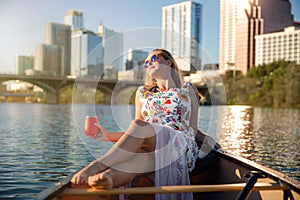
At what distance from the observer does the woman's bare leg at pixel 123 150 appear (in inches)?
Answer: 109

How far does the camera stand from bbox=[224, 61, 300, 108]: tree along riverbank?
4034 cm

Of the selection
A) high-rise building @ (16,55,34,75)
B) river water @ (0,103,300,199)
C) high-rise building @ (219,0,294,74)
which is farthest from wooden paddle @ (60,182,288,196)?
high-rise building @ (219,0,294,74)

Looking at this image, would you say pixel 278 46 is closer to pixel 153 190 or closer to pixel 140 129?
pixel 140 129

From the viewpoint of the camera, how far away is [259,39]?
99000 millimetres

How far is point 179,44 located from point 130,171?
5.70 feet

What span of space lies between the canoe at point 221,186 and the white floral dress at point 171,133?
0.19 meters

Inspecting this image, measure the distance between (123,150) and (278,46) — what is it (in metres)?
98.7

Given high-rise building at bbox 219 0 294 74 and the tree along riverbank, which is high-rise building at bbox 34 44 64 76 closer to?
the tree along riverbank

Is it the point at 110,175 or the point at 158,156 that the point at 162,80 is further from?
the point at 110,175

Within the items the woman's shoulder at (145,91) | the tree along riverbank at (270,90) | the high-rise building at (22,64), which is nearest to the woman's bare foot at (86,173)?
the woman's shoulder at (145,91)

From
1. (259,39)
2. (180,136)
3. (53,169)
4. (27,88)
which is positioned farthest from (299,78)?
(259,39)

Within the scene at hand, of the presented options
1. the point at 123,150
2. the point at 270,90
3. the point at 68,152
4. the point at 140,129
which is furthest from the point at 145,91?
the point at 270,90

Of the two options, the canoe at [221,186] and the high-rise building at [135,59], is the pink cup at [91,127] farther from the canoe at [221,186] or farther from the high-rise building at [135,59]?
the high-rise building at [135,59]

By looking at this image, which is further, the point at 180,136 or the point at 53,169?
the point at 53,169
